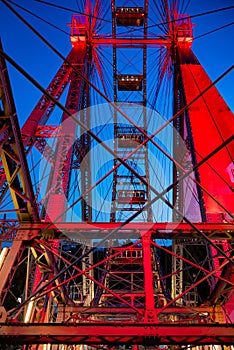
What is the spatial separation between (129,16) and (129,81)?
381 cm

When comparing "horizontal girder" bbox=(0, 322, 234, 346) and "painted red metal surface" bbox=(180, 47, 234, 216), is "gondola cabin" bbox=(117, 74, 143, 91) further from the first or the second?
"horizontal girder" bbox=(0, 322, 234, 346)

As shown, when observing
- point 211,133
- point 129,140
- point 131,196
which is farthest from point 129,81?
point 211,133

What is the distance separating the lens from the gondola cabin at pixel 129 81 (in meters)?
21.9

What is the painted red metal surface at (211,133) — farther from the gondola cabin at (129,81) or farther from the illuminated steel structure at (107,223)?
the gondola cabin at (129,81)

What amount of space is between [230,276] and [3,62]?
770 centimetres

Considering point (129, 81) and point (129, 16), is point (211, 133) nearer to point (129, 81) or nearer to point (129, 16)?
point (129, 16)

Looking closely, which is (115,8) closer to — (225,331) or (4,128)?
(4,128)

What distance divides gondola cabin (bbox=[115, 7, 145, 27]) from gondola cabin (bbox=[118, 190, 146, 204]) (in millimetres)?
Answer: 11540

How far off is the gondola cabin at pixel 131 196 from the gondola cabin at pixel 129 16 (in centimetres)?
1154

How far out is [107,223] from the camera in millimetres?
9164

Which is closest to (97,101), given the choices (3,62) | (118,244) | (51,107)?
(51,107)

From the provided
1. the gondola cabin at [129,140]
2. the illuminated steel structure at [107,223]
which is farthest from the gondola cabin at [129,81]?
the gondola cabin at [129,140]

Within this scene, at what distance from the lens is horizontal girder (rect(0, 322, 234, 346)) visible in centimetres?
657

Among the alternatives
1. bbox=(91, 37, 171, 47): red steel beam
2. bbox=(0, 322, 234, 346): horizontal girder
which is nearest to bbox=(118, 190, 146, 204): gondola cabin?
bbox=(91, 37, 171, 47): red steel beam
